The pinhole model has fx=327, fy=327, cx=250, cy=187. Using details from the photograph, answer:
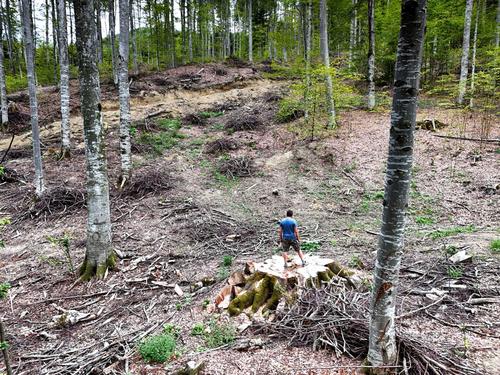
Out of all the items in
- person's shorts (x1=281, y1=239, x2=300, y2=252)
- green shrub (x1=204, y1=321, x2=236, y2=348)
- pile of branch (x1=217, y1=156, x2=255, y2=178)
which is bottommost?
green shrub (x1=204, y1=321, x2=236, y2=348)

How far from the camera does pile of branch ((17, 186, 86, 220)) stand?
10148mm

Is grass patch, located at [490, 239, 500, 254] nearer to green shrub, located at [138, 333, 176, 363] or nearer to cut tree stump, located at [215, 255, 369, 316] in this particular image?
cut tree stump, located at [215, 255, 369, 316]

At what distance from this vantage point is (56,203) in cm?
1047

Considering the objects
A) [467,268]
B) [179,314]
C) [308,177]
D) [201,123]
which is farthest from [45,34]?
[467,268]

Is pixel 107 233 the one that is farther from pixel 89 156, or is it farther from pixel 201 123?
pixel 201 123

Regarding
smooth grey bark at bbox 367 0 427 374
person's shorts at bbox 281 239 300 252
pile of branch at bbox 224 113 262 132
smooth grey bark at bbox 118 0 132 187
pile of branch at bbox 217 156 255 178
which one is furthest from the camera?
pile of branch at bbox 224 113 262 132

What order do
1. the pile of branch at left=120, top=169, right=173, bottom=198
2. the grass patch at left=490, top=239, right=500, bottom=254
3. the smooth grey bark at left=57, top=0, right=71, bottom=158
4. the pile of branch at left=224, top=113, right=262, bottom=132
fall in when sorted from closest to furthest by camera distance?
the grass patch at left=490, top=239, right=500, bottom=254 → the pile of branch at left=120, top=169, right=173, bottom=198 → the smooth grey bark at left=57, top=0, right=71, bottom=158 → the pile of branch at left=224, top=113, right=262, bottom=132

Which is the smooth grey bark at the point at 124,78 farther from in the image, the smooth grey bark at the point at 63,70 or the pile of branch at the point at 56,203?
the smooth grey bark at the point at 63,70

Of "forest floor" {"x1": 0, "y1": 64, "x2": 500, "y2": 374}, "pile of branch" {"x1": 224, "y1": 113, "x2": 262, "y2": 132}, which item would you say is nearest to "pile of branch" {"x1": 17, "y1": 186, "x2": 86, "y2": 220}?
"forest floor" {"x1": 0, "y1": 64, "x2": 500, "y2": 374}

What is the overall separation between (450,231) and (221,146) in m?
9.69

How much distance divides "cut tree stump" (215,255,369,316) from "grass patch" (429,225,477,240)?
2.93 meters

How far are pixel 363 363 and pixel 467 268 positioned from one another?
3.44m

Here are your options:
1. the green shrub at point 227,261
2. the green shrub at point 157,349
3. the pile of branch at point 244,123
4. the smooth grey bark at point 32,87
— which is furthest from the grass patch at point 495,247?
the smooth grey bark at point 32,87

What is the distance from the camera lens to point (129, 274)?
23.4 feet
